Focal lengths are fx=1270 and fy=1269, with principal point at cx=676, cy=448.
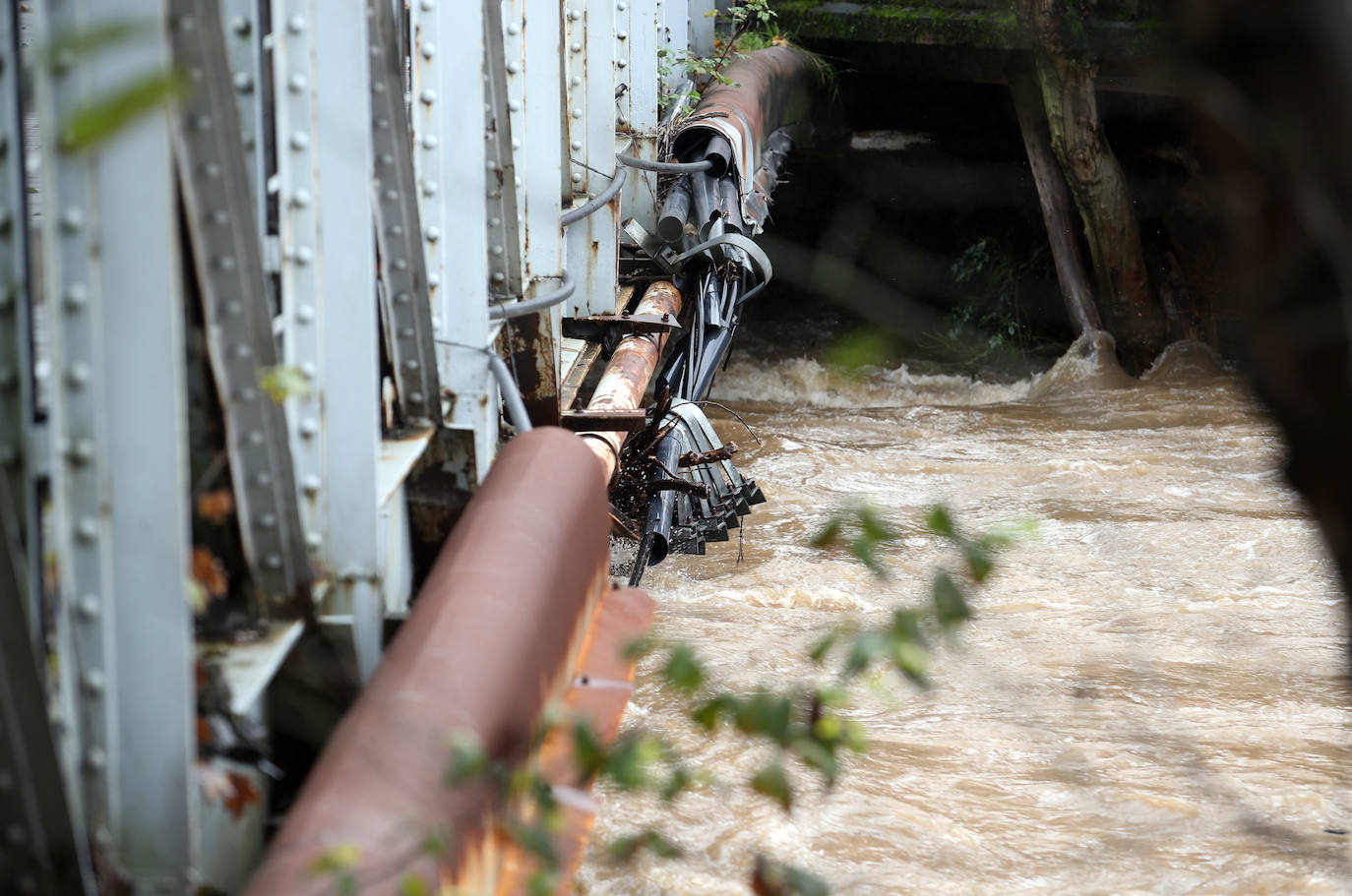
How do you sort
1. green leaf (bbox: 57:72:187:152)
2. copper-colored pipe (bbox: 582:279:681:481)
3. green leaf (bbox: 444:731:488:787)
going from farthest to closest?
copper-colored pipe (bbox: 582:279:681:481) < green leaf (bbox: 444:731:488:787) < green leaf (bbox: 57:72:187:152)

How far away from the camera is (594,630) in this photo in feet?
9.63

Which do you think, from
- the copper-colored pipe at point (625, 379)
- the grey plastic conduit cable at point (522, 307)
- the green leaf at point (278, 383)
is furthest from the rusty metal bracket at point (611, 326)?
the green leaf at point (278, 383)

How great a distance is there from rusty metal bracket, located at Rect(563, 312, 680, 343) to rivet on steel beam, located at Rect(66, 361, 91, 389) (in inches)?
178

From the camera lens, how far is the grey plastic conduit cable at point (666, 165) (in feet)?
21.7

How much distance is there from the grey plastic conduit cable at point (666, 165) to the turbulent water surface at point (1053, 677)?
2.08 m

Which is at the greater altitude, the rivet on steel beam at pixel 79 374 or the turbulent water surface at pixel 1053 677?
the rivet on steel beam at pixel 79 374

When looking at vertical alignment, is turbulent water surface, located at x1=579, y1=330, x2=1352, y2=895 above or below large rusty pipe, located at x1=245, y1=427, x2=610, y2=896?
below

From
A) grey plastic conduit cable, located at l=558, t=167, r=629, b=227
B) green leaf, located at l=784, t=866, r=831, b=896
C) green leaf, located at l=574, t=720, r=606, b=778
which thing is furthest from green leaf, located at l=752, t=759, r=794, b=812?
grey plastic conduit cable, located at l=558, t=167, r=629, b=227

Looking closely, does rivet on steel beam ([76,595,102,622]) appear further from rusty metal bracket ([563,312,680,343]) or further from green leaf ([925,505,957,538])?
rusty metal bracket ([563,312,680,343])

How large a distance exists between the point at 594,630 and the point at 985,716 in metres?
2.43

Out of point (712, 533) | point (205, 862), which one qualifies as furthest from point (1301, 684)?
point (205, 862)

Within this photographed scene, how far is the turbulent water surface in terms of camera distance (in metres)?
3.81

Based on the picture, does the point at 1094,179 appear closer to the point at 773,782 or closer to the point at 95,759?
the point at 773,782

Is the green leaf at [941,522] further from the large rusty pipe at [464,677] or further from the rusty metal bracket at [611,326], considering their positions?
the rusty metal bracket at [611,326]
